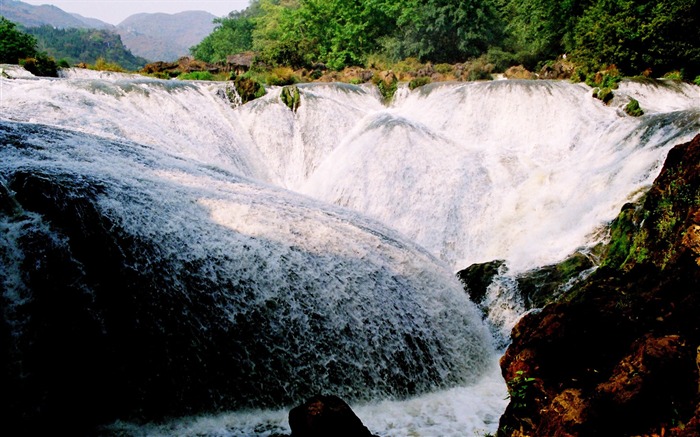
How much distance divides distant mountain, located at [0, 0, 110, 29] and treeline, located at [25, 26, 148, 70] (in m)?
53.7

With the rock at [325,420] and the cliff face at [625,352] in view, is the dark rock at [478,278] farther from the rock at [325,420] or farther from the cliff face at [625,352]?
the rock at [325,420]

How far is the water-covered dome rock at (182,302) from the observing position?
13.3ft

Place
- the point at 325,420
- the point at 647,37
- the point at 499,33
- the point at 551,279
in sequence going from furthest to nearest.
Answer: the point at 499,33 < the point at 647,37 < the point at 551,279 < the point at 325,420

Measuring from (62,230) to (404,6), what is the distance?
24.8 meters

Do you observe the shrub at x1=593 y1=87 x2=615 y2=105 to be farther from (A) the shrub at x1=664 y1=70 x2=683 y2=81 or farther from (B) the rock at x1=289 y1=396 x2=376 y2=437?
(B) the rock at x1=289 y1=396 x2=376 y2=437

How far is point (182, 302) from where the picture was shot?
15.3ft

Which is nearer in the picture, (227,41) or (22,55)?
(22,55)

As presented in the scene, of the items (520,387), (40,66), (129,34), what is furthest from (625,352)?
(129,34)

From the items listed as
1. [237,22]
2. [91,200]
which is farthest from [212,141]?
[237,22]

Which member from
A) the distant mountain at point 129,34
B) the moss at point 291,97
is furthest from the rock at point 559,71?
the distant mountain at point 129,34

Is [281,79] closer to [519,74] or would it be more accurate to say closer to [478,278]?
[519,74]

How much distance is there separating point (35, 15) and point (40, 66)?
177m

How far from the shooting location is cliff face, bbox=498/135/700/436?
2381 mm

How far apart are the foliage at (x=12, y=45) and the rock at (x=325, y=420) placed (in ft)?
55.4
